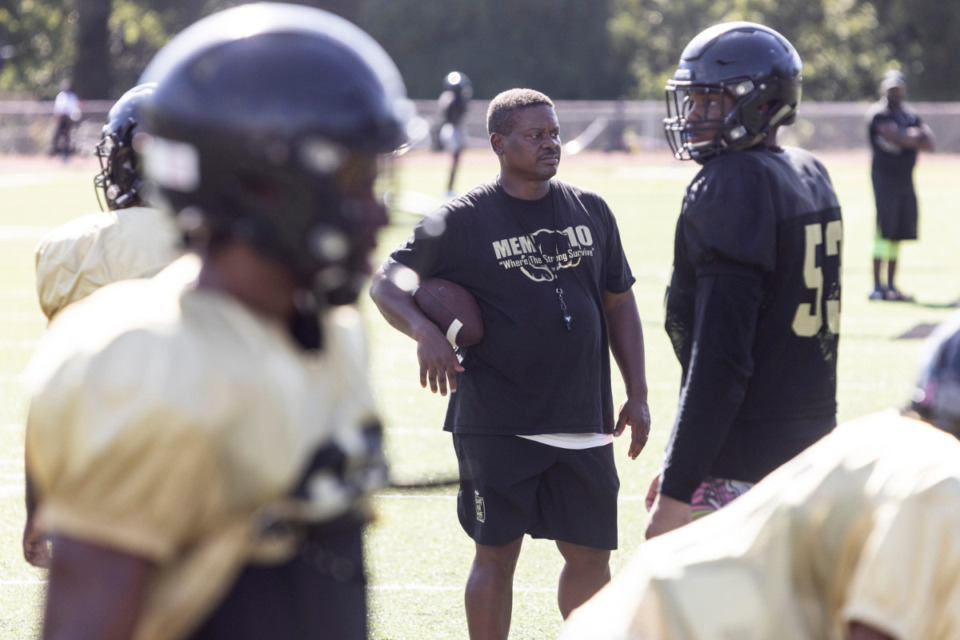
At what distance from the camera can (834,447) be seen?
6.38ft

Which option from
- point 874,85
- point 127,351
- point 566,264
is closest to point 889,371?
point 566,264

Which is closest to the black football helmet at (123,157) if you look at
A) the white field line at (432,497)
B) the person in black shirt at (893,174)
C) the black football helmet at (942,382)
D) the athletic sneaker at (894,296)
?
the black football helmet at (942,382)

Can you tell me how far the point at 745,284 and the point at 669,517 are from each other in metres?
0.64

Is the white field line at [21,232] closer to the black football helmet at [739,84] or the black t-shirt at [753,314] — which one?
the black football helmet at [739,84]

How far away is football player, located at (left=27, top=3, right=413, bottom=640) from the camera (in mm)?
1528

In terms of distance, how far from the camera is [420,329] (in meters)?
4.12

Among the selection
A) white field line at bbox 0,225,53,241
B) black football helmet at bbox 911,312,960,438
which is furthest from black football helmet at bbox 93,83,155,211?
white field line at bbox 0,225,53,241

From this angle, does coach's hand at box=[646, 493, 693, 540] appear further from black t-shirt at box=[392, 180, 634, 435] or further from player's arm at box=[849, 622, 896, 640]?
player's arm at box=[849, 622, 896, 640]

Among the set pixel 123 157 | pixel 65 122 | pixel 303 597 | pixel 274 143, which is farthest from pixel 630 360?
pixel 65 122

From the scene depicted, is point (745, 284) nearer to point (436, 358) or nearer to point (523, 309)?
point (523, 309)

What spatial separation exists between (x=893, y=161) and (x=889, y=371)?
4.36m

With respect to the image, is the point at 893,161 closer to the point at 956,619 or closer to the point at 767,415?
the point at 767,415

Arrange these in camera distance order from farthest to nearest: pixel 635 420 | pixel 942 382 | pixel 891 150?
pixel 891 150 < pixel 635 420 < pixel 942 382

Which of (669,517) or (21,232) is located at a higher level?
(669,517)
